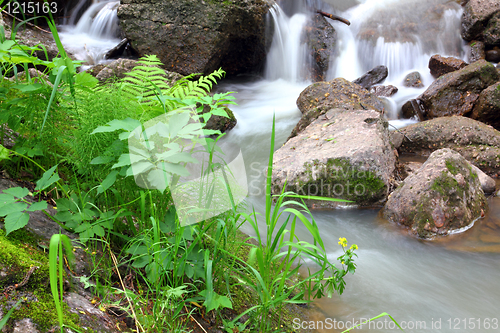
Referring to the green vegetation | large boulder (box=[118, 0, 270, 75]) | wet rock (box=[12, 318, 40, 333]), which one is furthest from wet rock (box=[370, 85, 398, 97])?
wet rock (box=[12, 318, 40, 333])

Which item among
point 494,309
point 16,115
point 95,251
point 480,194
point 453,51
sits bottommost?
point 494,309

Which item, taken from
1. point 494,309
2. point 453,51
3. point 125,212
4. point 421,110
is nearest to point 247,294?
point 125,212

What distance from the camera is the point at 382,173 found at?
3.96 m

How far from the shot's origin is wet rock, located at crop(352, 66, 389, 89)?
8.91m

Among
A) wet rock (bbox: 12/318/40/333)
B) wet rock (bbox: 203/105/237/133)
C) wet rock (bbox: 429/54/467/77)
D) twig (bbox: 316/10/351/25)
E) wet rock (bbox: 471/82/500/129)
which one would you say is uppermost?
twig (bbox: 316/10/351/25)

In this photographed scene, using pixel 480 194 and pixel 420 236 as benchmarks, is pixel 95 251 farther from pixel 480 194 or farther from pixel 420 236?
pixel 480 194

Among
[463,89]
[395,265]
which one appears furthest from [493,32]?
[395,265]

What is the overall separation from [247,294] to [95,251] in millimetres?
882

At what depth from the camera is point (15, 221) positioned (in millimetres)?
1275

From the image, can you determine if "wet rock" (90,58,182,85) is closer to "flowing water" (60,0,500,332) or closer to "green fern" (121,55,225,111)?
"flowing water" (60,0,500,332)

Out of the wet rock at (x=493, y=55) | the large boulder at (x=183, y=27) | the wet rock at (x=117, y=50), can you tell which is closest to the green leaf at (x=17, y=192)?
the large boulder at (x=183, y=27)

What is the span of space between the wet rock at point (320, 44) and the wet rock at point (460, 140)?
14.7 ft

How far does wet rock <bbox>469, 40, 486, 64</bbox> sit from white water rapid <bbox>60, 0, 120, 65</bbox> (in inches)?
417

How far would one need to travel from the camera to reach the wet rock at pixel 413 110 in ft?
23.9
